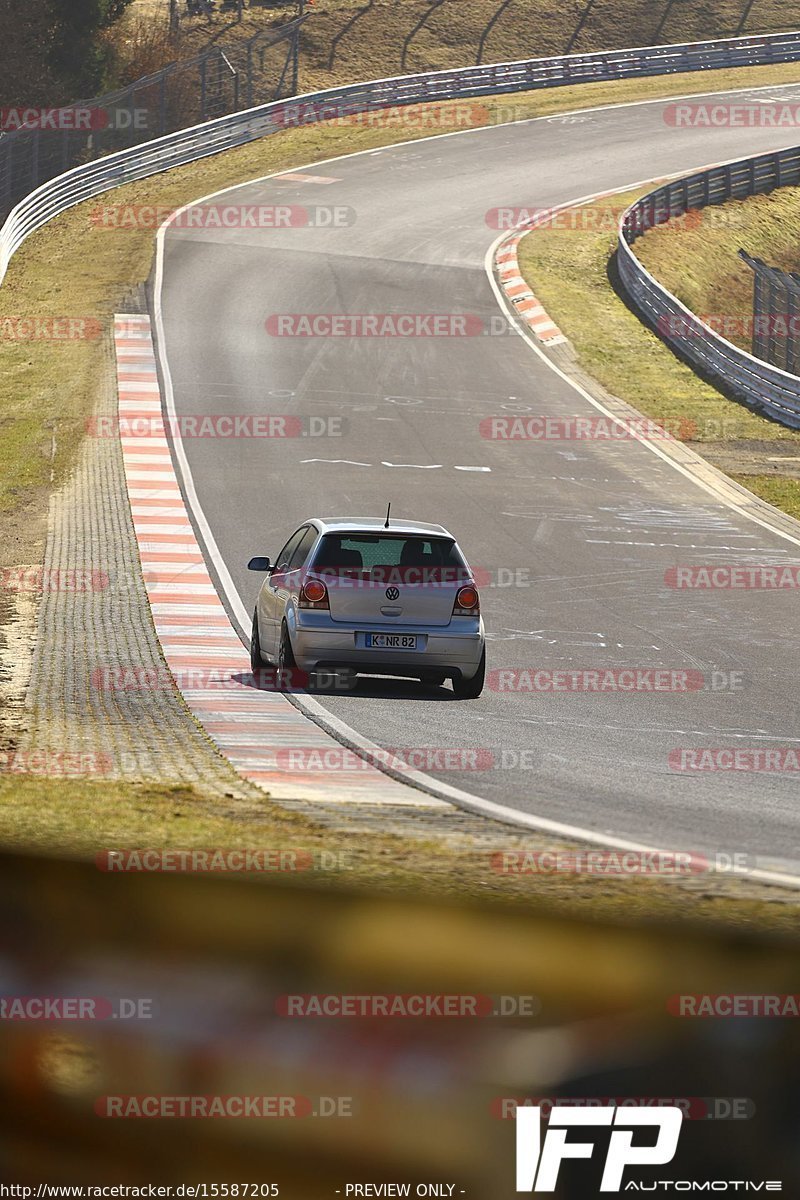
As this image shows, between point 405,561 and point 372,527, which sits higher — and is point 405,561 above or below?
below

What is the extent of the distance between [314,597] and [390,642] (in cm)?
76

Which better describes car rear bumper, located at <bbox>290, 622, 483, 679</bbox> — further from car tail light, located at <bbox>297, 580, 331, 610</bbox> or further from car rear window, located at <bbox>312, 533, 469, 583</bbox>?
car rear window, located at <bbox>312, 533, 469, 583</bbox>

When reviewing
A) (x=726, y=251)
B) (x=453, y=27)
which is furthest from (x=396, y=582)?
(x=453, y=27)

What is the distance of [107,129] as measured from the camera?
55.1 m

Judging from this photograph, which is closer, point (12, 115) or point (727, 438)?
point (727, 438)

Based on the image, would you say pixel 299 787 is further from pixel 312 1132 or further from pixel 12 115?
pixel 12 115

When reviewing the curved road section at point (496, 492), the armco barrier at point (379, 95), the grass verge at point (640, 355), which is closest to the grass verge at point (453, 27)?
the armco barrier at point (379, 95)

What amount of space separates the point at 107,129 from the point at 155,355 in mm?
23931

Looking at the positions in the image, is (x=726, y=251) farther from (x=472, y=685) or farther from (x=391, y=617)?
(x=391, y=617)

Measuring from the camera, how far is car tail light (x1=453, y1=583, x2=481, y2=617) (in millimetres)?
13961

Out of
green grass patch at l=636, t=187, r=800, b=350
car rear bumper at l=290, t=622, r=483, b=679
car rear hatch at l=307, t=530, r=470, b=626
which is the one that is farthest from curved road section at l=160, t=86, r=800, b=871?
green grass patch at l=636, t=187, r=800, b=350

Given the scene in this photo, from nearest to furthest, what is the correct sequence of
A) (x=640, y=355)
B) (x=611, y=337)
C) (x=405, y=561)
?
1. (x=405, y=561)
2. (x=640, y=355)
3. (x=611, y=337)

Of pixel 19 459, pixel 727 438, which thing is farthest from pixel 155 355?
pixel 727 438

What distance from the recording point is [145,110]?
5862 centimetres
